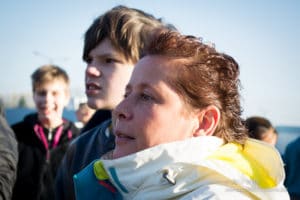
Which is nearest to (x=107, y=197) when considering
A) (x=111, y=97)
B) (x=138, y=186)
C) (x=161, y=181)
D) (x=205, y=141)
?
(x=138, y=186)

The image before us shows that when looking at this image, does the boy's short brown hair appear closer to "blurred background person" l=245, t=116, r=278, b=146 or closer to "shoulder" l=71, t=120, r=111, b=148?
"shoulder" l=71, t=120, r=111, b=148

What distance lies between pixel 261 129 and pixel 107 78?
145 inches

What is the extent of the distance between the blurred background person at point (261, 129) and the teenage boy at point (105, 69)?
3418 mm

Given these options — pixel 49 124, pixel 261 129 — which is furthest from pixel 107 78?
pixel 261 129

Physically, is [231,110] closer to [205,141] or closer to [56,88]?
[205,141]

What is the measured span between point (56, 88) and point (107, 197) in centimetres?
333

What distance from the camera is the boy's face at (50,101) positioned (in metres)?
4.62

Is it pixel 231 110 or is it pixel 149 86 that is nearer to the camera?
pixel 149 86

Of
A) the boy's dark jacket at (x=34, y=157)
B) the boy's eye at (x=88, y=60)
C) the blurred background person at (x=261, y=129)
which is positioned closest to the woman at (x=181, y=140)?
the boy's eye at (x=88, y=60)

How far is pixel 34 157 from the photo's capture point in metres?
4.35

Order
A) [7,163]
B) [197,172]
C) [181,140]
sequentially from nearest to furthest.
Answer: [197,172] → [181,140] → [7,163]

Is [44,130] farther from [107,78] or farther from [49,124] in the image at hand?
[107,78]

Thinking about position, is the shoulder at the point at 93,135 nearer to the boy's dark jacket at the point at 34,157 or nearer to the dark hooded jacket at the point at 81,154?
the dark hooded jacket at the point at 81,154

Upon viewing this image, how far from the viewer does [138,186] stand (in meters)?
1.51
